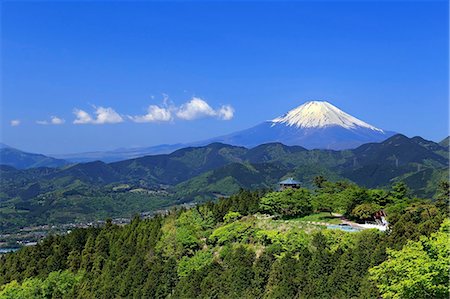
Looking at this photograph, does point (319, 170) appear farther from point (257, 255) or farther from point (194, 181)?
point (257, 255)

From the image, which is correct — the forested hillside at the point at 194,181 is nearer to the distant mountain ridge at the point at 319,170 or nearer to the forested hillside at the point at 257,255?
the distant mountain ridge at the point at 319,170

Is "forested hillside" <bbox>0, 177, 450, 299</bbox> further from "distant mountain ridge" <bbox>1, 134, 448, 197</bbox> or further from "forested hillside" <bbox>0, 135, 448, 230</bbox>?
"distant mountain ridge" <bbox>1, 134, 448, 197</bbox>

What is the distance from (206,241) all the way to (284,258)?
8.12 m

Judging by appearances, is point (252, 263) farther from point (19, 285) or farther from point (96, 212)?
point (96, 212)

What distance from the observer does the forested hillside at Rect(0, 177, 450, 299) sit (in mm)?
14203

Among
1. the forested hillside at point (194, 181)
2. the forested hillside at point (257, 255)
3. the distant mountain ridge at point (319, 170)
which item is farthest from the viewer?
the distant mountain ridge at point (319, 170)

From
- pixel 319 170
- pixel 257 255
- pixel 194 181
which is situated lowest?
pixel 194 181

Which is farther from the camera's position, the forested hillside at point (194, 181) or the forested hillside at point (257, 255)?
the forested hillside at point (194, 181)

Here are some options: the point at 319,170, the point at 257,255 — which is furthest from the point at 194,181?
the point at 257,255

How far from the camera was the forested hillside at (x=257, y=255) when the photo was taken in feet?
46.6

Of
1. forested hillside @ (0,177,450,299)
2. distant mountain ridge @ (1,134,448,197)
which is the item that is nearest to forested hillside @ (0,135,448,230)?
distant mountain ridge @ (1,134,448,197)

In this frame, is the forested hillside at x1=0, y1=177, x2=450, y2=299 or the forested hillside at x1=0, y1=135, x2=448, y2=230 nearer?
the forested hillside at x1=0, y1=177, x2=450, y2=299

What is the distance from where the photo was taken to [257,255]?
80.4 ft

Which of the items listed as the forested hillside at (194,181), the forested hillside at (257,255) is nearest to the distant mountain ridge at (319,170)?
the forested hillside at (194,181)
